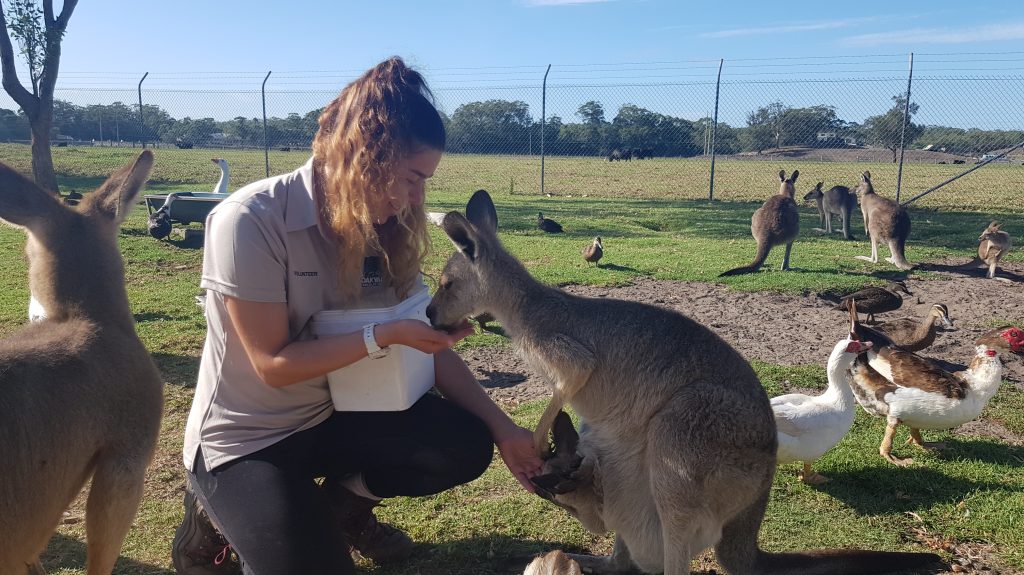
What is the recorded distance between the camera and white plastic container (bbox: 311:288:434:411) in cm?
239

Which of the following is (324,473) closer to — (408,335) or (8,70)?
(408,335)

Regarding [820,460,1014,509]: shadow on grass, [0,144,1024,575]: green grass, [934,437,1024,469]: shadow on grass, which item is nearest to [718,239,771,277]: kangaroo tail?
[0,144,1024,575]: green grass

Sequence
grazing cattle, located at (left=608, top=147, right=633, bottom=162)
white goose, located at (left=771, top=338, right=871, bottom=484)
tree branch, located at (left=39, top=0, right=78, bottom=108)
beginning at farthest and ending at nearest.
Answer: grazing cattle, located at (left=608, top=147, right=633, bottom=162) < tree branch, located at (left=39, top=0, right=78, bottom=108) < white goose, located at (left=771, top=338, right=871, bottom=484)

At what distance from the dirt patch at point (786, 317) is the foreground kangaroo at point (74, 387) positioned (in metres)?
2.19

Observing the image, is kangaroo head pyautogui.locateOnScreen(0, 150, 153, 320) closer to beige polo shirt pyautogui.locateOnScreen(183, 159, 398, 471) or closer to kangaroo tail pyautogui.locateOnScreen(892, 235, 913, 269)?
beige polo shirt pyautogui.locateOnScreen(183, 159, 398, 471)

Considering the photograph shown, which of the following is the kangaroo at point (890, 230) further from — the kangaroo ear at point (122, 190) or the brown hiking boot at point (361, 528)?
the kangaroo ear at point (122, 190)

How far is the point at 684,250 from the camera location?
8.82m

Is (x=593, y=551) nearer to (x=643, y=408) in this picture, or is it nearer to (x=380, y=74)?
(x=643, y=408)

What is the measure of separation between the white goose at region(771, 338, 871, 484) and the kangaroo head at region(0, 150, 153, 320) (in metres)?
2.56

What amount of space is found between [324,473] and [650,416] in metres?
1.13

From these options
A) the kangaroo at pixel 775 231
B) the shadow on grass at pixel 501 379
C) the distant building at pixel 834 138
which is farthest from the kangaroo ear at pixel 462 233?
the distant building at pixel 834 138

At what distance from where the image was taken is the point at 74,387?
2139 mm

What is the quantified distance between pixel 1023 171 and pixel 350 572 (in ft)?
87.2

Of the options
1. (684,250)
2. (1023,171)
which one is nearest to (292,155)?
(684,250)
